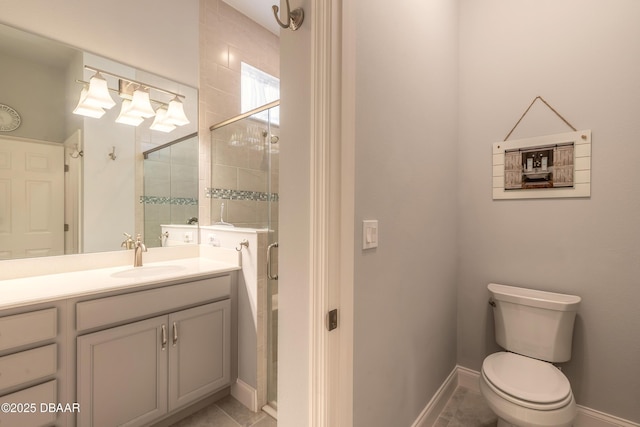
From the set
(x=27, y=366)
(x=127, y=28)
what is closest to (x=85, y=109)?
(x=127, y=28)

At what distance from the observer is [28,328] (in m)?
1.16

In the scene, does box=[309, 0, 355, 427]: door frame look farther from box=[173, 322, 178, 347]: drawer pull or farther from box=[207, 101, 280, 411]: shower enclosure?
box=[207, 101, 280, 411]: shower enclosure

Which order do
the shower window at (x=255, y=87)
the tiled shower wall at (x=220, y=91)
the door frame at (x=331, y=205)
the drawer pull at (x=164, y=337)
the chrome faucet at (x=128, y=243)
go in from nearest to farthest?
the door frame at (x=331, y=205) < the drawer pull at (x=164, y=337) < the chrome faucet at (x=128, y=243) < the tiled shower wall at (x=220, y=91) < the shower window at (x=255, y=87)

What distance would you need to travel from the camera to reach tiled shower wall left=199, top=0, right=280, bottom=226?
2.32 meters

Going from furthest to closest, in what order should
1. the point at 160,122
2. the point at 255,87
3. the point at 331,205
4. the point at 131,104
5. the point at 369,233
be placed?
the point at 255,87 → the point at 160,122 → the point at 131,104 → the point at 369,233 → the point at 331,205

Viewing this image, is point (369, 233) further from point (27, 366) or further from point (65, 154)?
point (65, 154)

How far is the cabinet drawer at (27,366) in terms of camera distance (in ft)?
3.62

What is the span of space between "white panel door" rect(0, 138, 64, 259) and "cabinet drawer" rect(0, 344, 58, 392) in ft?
2.19

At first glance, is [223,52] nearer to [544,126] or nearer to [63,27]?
[63,27]

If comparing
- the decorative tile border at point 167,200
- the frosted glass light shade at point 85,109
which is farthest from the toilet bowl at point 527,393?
the frosted glass light shade at point 85,109

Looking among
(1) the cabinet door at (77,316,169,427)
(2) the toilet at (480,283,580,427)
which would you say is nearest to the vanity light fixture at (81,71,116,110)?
(1) the cabinet door at (77,316,169,427)

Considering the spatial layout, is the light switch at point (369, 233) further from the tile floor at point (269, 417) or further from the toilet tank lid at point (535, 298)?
the tile floor at point (269, 417)

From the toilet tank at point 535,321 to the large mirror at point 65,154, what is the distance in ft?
8.08

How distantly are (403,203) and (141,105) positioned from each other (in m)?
1.94
